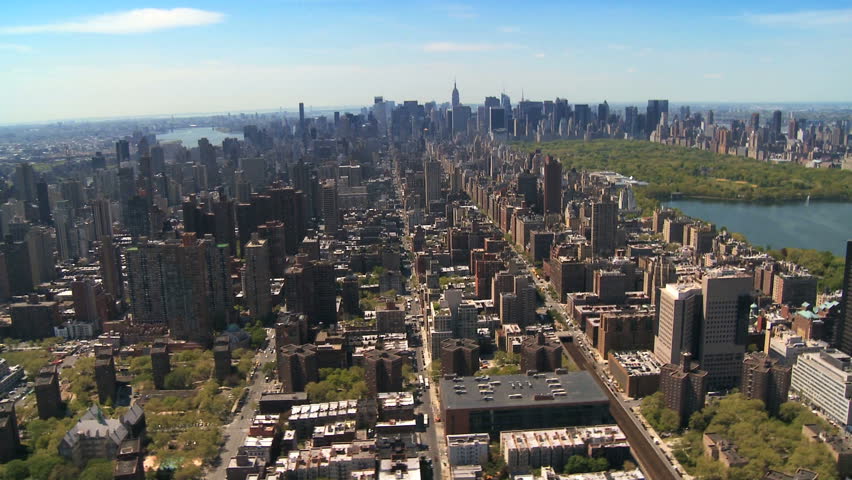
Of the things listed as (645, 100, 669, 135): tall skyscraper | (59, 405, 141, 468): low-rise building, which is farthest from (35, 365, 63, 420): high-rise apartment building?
(645, 100, 669, 135): tall skyscraper

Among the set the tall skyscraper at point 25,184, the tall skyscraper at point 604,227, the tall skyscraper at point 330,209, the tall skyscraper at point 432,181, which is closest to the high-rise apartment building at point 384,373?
the tall skyscraper at point 604,227

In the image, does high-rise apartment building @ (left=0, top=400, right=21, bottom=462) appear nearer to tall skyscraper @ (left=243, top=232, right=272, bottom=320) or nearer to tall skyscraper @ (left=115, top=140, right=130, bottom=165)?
tall skyscraper @ (left=243, top=232, right=272, bottom=320)

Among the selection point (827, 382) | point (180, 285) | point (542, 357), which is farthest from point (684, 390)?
point (180, 285)

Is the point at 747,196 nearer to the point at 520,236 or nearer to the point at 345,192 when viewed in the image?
the point at 520,236

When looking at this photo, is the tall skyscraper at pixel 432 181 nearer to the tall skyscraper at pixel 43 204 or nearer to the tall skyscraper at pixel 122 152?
the tall skyscraper at pixel 43 204

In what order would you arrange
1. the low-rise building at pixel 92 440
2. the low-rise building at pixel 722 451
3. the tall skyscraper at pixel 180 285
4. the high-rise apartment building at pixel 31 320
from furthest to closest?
the high-rise apartment building at pixel 31 320
the tall skyscraper at pixel 180 285
the low-rise building at pixel 92 440
the low-rise building at pixel 722 451
